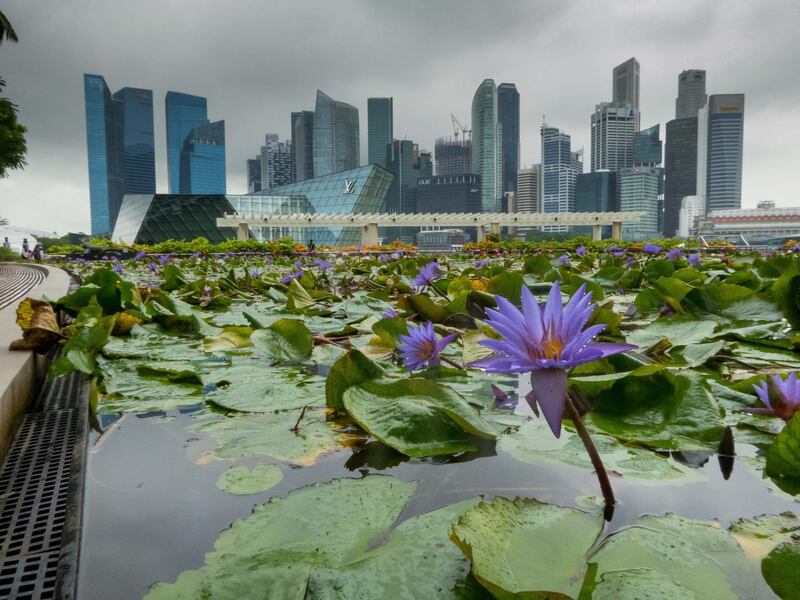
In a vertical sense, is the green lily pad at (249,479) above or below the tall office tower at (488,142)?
below

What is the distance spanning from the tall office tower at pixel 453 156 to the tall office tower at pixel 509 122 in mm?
10888

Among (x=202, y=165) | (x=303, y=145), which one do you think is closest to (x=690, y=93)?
(x=303, y=145)

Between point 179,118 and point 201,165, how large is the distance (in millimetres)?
20733

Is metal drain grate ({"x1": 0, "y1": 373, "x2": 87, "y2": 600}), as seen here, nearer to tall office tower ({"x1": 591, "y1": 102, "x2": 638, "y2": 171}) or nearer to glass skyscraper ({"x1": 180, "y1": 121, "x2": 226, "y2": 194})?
glass skyscraper ({"x1": 180, "y1": 121, "x2": 226, "y2": 194})

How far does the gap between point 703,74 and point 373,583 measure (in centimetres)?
17603

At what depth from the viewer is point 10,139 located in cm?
1248

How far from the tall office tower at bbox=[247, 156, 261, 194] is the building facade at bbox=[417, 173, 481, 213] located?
56424mm

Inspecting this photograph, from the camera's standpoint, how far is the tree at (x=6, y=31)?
12.8 meters

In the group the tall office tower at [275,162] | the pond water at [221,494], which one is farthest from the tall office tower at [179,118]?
the pond water at [221,494]

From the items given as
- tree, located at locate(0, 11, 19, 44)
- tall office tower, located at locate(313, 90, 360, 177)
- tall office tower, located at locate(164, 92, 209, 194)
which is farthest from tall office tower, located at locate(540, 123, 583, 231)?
tree, located at locate(0, 11, 19, 44)

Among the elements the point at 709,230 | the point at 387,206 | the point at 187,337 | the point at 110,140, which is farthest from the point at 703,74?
the point at 187,337

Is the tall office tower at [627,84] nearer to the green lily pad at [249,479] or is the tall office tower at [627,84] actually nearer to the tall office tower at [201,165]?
the tall office tower at [201,165]

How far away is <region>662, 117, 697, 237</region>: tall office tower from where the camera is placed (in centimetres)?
12218

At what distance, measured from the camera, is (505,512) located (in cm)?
47
